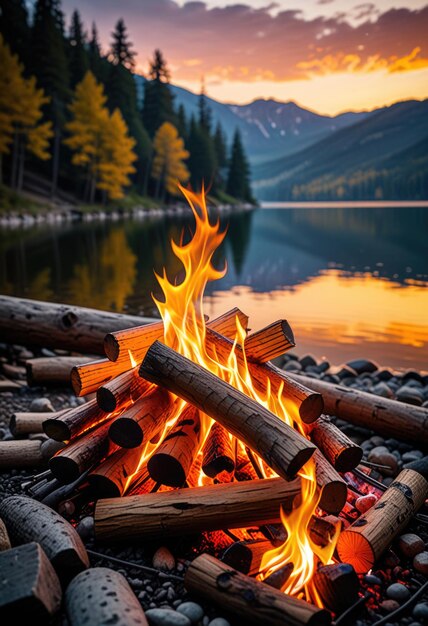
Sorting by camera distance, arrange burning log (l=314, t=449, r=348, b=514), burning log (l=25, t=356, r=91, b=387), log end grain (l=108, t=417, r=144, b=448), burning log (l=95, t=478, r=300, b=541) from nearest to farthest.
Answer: burning log (l=95, t=478, r=300, b=541) < burning log (l=314, t=449, r=348, b=514) < log end grain (l=108, t=417, r=144, b=448) < burning log (l=25, t=356, r=91, b=387)

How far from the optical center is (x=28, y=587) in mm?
2557

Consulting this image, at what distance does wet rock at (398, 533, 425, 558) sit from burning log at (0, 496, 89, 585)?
6.70 feet

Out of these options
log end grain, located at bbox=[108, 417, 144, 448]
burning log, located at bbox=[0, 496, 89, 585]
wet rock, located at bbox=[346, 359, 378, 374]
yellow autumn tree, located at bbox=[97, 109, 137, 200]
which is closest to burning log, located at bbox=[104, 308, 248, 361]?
log end grain, located at bbox=[108, 417, 144, 448]

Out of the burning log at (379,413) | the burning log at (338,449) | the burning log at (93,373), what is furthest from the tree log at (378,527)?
the burning log at (93,373)

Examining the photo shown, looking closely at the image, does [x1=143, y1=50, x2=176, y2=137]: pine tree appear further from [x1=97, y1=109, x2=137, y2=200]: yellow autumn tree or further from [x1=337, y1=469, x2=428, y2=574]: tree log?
[x1=337, y1=469, x2=428, y2=574]: tree log

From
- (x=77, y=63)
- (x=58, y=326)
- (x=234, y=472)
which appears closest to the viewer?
(x=234, y=472)

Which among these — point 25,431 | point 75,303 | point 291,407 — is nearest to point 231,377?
point 291,407

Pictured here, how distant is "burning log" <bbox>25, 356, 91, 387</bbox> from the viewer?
6652 millimetres

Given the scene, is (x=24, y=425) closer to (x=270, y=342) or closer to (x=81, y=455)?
(x=81, y=455)

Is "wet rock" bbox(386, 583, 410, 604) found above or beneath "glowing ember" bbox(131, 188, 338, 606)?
beneath

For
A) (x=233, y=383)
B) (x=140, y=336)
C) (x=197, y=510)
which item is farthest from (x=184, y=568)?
(x=140, y=336)

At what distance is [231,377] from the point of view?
13.5 feet

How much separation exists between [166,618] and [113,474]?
1038 millimetres

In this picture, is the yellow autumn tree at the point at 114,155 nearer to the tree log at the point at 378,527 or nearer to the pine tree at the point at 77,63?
the pine tree at the point at 77,63
